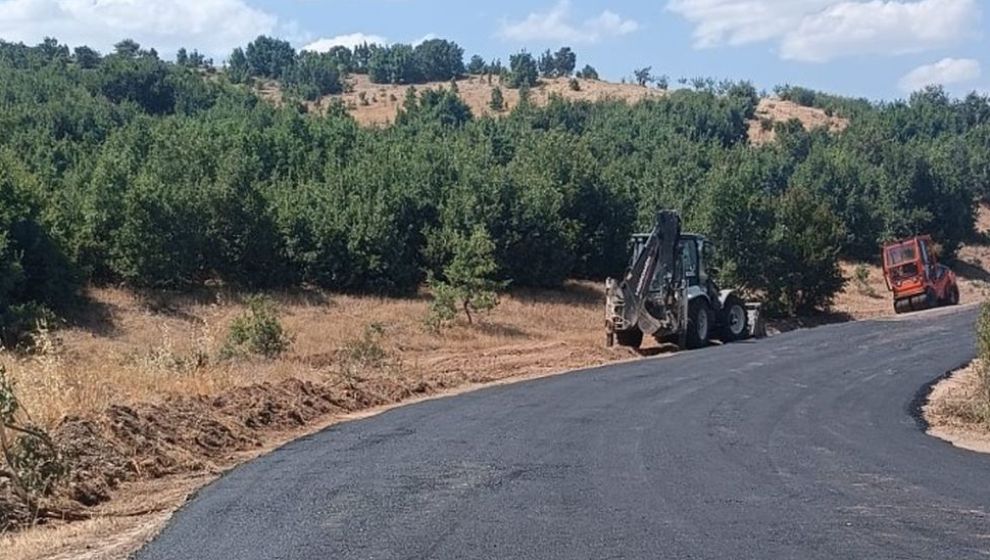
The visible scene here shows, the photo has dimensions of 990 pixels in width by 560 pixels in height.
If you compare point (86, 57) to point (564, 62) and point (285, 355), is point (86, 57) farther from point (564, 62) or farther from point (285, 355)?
point (285, 355)

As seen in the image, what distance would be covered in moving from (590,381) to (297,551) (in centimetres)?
1471

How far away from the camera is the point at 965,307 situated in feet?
146

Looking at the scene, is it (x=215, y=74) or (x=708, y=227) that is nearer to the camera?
(x=708, y=227)

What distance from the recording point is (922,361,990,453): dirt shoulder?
54.0 ft

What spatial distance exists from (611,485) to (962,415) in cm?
917

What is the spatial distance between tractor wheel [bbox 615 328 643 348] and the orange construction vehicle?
1818cm

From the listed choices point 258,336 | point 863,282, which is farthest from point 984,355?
point 863,282

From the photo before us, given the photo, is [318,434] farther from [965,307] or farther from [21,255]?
[965,307]

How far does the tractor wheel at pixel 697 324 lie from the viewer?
31.5 meters

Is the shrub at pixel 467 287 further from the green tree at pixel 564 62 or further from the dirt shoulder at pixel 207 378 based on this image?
the green tree at pixel 564 62

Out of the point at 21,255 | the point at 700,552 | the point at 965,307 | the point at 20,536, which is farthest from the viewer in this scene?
the point at 965,307

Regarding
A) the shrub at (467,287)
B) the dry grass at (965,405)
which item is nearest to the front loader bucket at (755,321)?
the shrub at (467,287)

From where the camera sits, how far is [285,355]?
97.1ft

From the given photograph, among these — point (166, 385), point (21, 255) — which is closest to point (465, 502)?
point (166, 385)
